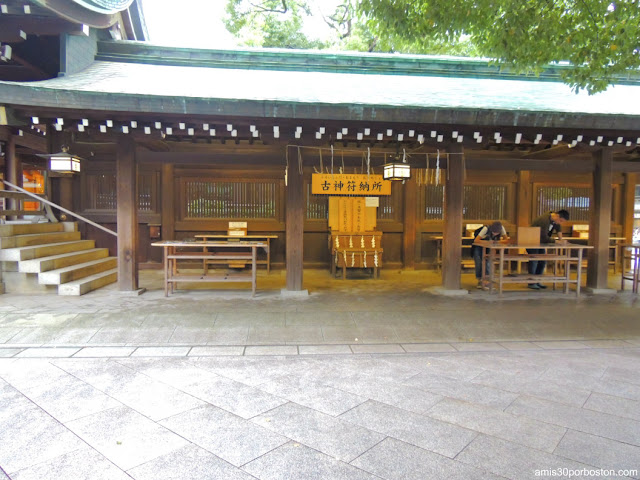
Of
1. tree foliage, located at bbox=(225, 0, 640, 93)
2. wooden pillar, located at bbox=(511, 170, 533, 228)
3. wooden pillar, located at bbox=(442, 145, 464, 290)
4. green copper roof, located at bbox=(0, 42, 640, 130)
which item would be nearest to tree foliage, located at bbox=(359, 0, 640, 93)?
tree foliage, located at bbox=(225, 0, 640, 93)

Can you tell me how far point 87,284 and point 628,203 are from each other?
552 inches

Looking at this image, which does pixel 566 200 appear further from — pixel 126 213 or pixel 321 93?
pixel 126 213

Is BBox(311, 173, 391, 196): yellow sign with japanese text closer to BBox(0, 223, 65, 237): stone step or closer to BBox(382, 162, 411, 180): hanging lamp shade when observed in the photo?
BBox(382, 162, 411, 180): hanging lamp shade

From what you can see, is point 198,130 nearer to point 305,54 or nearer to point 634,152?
point 305,54

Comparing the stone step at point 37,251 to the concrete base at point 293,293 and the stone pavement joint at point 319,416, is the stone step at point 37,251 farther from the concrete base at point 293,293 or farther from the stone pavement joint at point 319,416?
the concrete base at point 293,293

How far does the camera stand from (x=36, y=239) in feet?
24.8

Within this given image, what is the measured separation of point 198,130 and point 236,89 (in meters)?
1.17

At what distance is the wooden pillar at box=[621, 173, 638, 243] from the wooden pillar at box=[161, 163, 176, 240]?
1288 cm

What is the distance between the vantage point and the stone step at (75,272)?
675cm

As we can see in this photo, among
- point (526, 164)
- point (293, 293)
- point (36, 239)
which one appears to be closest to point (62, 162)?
point (36, 239)

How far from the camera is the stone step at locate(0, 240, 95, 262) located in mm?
6699

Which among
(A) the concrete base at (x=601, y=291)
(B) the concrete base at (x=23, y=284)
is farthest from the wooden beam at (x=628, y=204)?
(B) the concrete base at (x=23, y=284)

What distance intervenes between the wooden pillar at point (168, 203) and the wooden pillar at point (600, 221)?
9.97 meters

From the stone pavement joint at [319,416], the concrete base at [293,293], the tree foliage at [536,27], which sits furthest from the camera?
the concrete base at [293,293]
